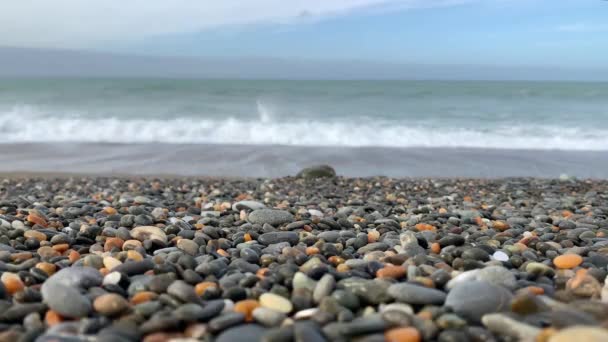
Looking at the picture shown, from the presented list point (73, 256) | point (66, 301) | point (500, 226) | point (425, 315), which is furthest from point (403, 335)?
point (500, 226)

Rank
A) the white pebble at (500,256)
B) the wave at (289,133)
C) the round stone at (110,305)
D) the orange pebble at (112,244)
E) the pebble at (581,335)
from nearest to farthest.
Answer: the pebble at (581,335), the round stone at (110,305), the white pebble at (500,256), the orange pebble at (112,244), the wave at (289,133)

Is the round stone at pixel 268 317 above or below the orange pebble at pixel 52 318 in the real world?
above

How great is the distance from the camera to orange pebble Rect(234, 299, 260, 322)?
1.71m

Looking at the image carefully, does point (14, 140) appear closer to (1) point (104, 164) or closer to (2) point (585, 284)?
(1) point (104, 164)

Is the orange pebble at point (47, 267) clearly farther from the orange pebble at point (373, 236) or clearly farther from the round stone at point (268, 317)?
the orange pebble at point (373, 236)

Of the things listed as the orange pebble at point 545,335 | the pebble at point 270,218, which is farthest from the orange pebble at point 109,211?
the orange pebble at point 545,335

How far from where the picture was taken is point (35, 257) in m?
2.42

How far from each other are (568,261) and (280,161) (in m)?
8.45

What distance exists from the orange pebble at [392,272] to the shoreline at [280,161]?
6.91m

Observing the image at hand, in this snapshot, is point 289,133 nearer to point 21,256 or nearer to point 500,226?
point 500,226

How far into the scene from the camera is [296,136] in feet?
47.9

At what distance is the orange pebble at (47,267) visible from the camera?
2.17m

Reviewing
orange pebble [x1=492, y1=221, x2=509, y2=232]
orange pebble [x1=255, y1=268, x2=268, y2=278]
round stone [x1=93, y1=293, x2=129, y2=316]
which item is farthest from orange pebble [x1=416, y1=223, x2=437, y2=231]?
round stone [x1=93, y1=293, x2=129, y2=316]

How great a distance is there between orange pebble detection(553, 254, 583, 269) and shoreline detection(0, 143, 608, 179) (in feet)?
22.0
